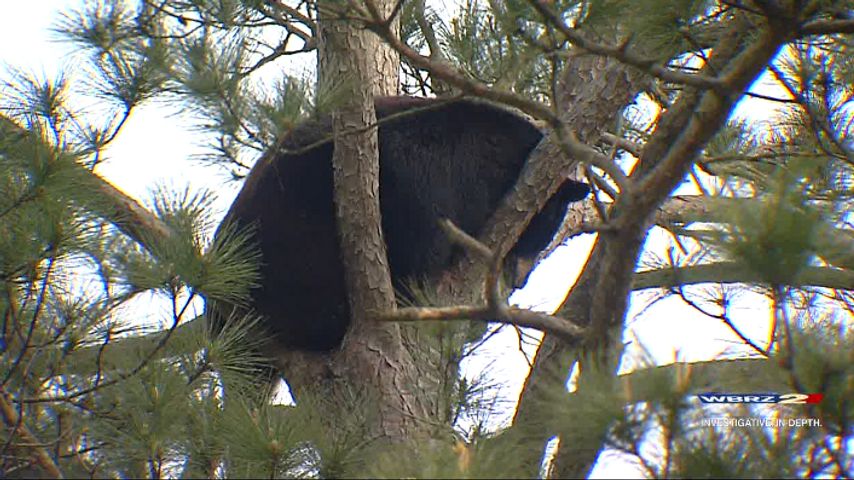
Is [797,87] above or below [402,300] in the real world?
above

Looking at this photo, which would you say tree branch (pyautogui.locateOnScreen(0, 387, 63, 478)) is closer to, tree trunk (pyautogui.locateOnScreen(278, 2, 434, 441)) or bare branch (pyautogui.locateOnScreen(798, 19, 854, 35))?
tree trunk (pyautogui.locateOnScreen(278, 2, 434, 441))

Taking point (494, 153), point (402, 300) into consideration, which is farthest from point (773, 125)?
point (402, 300)

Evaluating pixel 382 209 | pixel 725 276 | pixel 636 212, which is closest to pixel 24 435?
pixel 382 209

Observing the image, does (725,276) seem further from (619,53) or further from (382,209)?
(382,209)

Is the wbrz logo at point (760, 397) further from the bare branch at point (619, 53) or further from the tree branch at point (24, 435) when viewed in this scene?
the tree branch at point (24, 435)

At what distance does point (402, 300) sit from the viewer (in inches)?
119

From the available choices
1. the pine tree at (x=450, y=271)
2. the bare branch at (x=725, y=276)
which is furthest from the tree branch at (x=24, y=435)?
the bare branch at (x=725, y=276)

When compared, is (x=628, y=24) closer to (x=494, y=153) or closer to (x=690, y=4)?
(x=690, y=4)

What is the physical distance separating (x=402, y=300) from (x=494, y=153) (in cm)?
82

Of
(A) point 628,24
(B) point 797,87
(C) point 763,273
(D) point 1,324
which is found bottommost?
(C) point 763,273

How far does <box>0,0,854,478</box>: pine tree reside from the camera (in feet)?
4.96

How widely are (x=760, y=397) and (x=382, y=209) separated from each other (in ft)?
5.55

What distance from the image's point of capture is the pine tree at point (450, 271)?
1.51m

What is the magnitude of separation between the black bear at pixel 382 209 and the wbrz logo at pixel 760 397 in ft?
4.62
